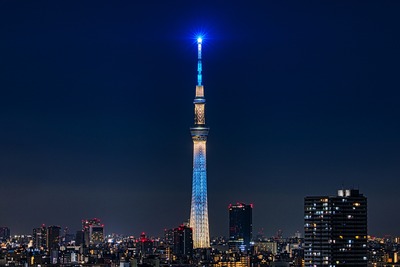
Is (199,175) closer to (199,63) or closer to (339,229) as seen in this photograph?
(199,63)

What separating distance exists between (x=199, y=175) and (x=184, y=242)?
206 inches

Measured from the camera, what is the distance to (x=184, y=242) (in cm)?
7231

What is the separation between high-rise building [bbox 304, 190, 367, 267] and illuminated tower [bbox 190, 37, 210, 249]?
21.0m

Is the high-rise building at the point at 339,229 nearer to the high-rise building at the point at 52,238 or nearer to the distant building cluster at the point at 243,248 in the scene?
the distant building cluster at the point at 243,248

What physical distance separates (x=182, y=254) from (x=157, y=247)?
898cm

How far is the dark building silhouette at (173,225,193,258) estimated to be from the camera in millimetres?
71500

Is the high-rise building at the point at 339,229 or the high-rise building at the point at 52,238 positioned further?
the high-rise building at the point at 52,238

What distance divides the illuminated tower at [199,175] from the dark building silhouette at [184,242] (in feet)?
2.55

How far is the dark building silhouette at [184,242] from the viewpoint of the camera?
71500mm

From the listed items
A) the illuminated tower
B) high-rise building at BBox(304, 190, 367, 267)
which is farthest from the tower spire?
high-rise building at BBox(304, 190, 367, 267)

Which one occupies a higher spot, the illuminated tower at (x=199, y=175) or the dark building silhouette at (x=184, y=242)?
the illuminated tower at (x=199, y=175)

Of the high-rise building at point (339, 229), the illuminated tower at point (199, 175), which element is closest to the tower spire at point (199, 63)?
the illuminated tower at point (199, 175)

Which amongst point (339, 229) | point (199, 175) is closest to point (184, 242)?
point (199, 175)

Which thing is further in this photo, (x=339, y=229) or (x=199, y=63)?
(x=199, y=63)
